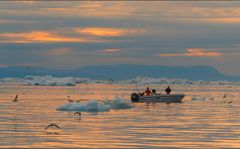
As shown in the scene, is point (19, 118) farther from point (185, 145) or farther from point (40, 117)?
point (185, 145)

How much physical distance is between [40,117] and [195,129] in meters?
10.9

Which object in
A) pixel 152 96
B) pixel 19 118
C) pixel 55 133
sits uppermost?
pixel 152 96

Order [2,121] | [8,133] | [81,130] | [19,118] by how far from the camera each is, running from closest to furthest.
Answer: [8,133], [81,130], [2,121], [19,118]

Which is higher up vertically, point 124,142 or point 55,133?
point 55,133

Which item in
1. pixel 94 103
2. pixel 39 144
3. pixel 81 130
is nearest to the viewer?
pixel 39 144

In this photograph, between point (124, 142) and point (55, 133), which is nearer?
point (124, 142)

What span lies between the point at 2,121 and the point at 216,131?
37.8 ft

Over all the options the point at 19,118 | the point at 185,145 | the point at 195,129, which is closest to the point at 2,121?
the point at 19,118

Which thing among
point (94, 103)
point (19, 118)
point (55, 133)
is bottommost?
point (55, 133)

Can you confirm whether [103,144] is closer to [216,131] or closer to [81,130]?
[81,130]

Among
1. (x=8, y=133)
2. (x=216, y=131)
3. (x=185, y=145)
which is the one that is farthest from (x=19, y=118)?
(x=185, y=145)

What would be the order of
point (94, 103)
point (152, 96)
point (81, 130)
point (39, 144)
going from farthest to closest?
point (152, 96) < point (94, 103) < point (81, 130) < point (39, 144)

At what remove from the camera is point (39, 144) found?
23.2 metres

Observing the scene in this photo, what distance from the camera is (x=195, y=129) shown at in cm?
3044
